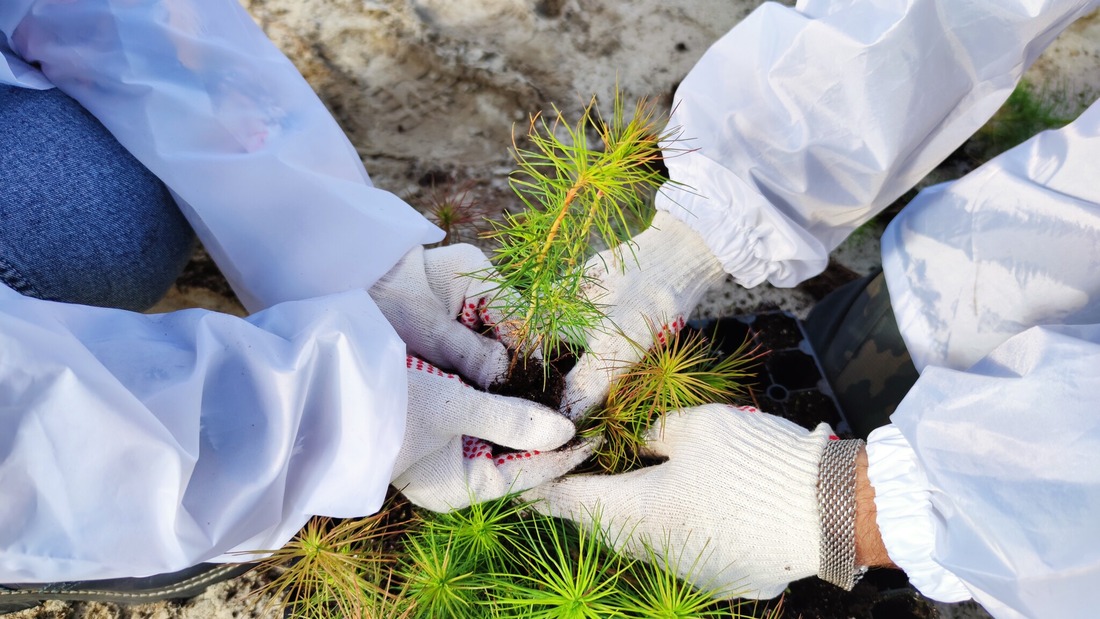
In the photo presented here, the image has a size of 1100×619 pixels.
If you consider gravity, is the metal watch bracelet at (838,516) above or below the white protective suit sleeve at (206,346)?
below

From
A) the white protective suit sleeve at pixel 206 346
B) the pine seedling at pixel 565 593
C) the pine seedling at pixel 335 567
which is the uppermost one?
the white protective suit sleeve at pixel 206 346

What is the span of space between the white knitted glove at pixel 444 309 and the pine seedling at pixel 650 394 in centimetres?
15

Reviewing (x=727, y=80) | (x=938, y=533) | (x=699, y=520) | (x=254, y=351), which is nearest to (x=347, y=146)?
(x=254, y=351)

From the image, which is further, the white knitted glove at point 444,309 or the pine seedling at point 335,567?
the white knitted glove at point 444,309

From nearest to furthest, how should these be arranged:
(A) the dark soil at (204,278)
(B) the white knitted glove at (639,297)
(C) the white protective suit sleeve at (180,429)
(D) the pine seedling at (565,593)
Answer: (C) the white protective suit sleeve at (180,429), (D) the pine seedling at (565,593), (B) the white knitted glove at (639,297), (A) the dark soil at (204,278)

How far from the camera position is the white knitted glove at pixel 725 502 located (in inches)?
26.1

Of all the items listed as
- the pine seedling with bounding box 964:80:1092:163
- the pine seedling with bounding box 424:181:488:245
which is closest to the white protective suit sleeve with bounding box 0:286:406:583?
the pine seedling with bounding box 424:181:488:245

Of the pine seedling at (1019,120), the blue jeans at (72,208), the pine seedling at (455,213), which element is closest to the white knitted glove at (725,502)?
the pine seedling at (455,213)

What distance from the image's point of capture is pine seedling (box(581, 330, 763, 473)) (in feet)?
2.51

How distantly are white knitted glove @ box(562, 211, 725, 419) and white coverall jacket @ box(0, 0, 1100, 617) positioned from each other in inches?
1.4

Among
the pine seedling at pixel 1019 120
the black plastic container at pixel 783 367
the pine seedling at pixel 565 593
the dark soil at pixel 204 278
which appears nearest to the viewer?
the pine seedling at pixel 565 593

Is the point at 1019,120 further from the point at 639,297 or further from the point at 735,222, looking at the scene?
the point at 639,297

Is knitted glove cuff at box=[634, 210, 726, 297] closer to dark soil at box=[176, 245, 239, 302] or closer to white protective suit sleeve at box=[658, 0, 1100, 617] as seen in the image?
white protective suit sleeve at box=[658, 0, 1100, 617]

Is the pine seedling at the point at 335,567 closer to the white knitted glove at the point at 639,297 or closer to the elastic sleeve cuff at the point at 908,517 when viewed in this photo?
the white knitted glove at the point at 639,297
